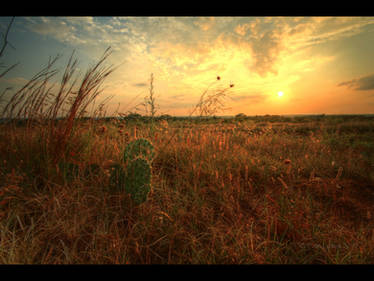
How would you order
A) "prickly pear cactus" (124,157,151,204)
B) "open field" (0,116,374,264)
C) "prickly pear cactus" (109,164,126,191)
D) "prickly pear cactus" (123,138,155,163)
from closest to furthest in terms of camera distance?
"open field" (0,116,374,264)
"prickly pear cactus" (124,157,151,204)
"prickly pear cactus" (109,164,126,191)
"prickly pear cactus" (123,138,155,163)

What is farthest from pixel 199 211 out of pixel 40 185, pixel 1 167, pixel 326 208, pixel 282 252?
pixel 1 167

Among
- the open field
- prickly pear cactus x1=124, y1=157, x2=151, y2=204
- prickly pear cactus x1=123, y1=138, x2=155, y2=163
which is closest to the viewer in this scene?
the open field

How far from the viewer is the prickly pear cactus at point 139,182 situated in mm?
1338

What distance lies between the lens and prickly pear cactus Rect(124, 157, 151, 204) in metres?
1.34

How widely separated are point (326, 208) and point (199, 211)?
4.03ft

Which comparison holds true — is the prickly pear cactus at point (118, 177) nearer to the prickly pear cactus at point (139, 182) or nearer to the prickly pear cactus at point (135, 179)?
the prickly pear cactus at point (135, 179)

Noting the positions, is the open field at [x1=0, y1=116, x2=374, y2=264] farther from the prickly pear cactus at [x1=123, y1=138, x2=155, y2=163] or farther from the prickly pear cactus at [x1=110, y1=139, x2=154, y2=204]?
the prickly pear cactus at [x1=123, y1=138, x2=155, y2=163]

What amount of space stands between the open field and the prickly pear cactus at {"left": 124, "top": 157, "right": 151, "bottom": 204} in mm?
106

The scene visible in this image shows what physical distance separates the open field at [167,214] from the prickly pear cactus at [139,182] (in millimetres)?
106

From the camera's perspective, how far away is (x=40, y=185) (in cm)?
161

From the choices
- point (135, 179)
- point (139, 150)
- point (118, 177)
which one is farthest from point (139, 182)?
point (139, 150)

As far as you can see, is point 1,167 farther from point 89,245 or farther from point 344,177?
point 344,177

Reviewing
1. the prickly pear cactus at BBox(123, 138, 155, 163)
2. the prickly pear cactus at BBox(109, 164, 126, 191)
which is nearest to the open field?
the prickly pear cactus at BBox(109, 164, 126, 191)
